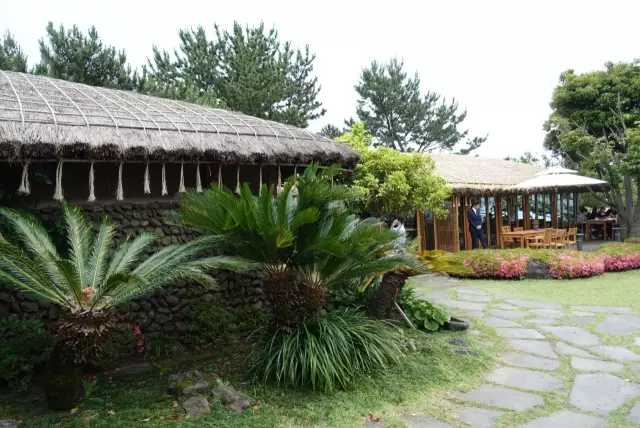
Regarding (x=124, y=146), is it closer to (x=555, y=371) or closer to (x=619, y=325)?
(x=555, y=371)

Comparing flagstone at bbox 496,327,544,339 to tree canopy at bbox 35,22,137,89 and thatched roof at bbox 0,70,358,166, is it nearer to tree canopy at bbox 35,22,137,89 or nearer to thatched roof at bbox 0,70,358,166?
thatched roof at bbox 0,70,358,166

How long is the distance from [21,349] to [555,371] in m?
5.57

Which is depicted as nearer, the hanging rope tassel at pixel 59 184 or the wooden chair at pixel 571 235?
the hanging rope tassel at pixel 59 184

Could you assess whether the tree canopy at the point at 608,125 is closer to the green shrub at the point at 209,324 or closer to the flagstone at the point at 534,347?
the flagstone at the point at 534,347

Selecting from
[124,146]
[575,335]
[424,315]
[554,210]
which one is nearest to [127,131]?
[124,146]

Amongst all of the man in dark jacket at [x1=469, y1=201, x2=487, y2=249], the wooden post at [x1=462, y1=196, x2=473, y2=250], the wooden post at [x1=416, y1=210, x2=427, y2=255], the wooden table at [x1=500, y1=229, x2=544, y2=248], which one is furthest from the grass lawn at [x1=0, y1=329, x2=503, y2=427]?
the wooden post at [x1=462, y1=196, x2=473, y2=250]

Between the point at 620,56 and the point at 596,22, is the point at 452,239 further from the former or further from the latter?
the point at 620,56

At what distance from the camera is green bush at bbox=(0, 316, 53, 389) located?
4848 millimetres

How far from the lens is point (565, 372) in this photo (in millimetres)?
5340

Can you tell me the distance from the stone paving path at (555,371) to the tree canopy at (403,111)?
81.1 ft

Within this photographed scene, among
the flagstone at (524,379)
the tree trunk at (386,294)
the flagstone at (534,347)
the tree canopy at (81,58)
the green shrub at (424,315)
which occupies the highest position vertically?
the tree canopy at (81,58)

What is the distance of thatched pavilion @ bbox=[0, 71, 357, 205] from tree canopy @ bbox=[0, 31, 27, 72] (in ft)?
34.3

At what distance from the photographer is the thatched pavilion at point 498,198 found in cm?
1525

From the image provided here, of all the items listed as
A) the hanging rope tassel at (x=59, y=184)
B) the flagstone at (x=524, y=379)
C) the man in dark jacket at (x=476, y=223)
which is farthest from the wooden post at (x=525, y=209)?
the hanging rope tassel at (x=59, y=184)
